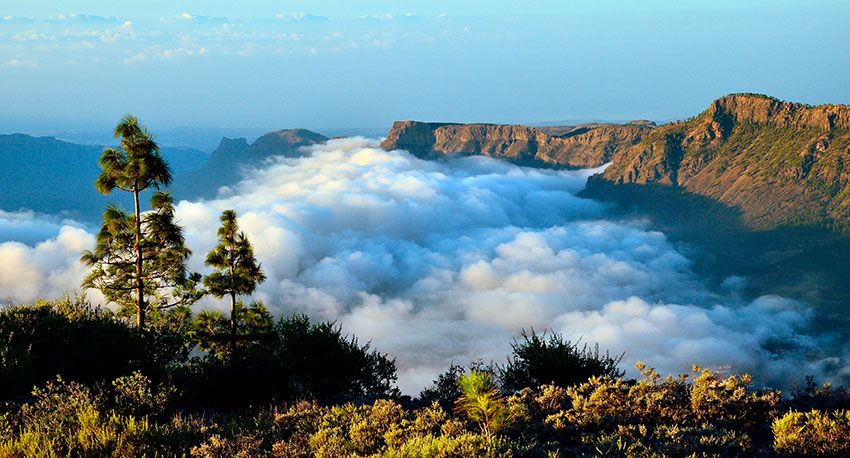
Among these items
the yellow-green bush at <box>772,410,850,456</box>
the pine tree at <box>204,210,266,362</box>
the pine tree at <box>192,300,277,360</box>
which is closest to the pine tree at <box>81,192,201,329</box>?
the pine tree at <box>204,210,266,362</box>

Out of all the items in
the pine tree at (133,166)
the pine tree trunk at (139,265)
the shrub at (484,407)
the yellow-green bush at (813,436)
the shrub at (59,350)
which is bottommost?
the yellow-green bush at (813,436)

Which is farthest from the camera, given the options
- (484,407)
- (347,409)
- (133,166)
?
(133,166)

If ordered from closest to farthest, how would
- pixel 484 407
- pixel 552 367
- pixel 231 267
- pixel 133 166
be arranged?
pixel 484 407 → pixel 552 367 → pixel 133 166 → pixel 231 267

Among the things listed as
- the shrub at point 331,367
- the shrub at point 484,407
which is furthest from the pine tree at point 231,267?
the shrub at point 484,407

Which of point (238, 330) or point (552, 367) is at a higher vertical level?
point (238, 330)

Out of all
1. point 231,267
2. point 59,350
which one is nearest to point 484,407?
point 59,350

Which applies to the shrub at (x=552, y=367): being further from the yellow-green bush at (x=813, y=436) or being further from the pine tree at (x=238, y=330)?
the pine tree at (x=238, y=330)

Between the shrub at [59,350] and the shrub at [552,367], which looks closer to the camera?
the shrub at [59,350]

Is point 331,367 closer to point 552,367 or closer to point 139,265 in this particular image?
point 552,367
